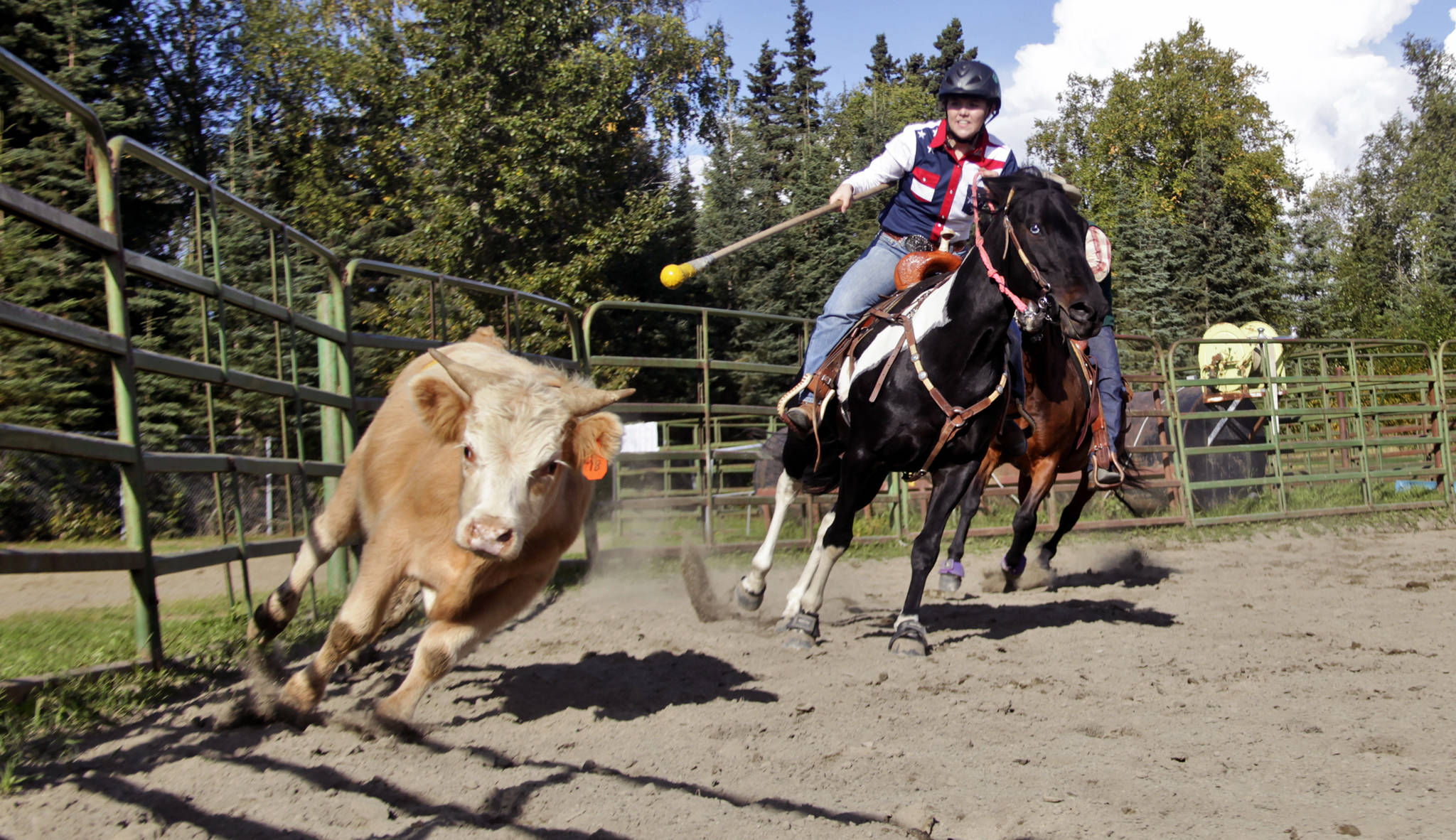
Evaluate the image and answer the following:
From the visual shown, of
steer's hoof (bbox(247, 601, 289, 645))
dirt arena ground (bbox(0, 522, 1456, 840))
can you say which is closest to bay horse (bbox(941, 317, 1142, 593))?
dirt arena ground (bbox(0, 522, 1456, 840))

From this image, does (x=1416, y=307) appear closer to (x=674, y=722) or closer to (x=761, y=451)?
(x=761, y=451)

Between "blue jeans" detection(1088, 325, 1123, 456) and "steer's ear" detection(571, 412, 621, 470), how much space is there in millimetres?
4616

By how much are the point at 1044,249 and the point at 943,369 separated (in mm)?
789

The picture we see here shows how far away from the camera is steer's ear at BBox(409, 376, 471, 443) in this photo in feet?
12.5

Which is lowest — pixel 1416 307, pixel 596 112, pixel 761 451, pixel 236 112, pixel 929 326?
pixel 761 451

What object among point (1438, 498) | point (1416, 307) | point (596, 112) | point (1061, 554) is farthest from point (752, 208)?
point (1061, 554)

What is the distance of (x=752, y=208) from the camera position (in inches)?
1587

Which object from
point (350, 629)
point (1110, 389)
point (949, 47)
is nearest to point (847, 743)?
point (350, 629)

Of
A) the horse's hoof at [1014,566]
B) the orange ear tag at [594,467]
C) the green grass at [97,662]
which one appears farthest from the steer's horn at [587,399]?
the horse's hoof at [1014,566]

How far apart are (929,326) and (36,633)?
14.9 ft

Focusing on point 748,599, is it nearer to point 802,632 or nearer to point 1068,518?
point 802,632

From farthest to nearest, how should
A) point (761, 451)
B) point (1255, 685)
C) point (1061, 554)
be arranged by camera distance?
point (1061, 554), point (761, 451), point (1255, 685)

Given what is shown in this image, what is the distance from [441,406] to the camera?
3.83m

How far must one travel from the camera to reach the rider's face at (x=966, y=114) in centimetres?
601
